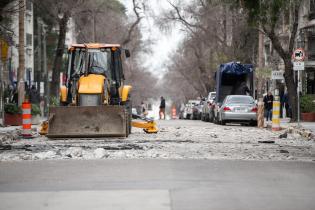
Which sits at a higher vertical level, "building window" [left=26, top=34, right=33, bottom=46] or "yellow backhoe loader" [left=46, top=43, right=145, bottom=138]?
"building window" [left=26, top=34, right=33, bottom=46]

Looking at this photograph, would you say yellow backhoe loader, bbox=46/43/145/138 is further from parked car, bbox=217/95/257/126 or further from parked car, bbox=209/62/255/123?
parked car, bbox=209/62/255/123

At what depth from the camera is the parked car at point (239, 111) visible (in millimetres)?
42691

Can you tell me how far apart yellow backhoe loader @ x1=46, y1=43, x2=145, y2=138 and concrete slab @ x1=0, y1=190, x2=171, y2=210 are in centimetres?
1393

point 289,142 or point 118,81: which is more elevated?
point 118,81

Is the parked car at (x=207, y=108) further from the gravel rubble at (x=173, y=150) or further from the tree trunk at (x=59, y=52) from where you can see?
the gravel rubble at (x=173, y=150)

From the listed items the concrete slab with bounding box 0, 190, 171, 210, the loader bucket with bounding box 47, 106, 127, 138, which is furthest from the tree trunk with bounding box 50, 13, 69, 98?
the concrete slab with bounding box 0, 190, 171, 210

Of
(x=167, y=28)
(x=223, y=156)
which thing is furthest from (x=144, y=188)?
(x=167, y=28)

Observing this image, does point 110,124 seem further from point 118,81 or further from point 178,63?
point 178,63

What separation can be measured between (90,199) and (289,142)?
14.8 m

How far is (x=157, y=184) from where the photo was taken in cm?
1295

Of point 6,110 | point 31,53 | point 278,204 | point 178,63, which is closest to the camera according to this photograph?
point 278,204

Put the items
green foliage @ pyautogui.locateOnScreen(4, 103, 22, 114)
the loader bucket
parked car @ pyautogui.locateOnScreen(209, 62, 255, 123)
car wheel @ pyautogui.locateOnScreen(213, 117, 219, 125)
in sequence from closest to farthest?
the loader bucket < green foliage @ pyautogui.locateOnScreen(4, 103, 22, 114) < car wheel @ pyautogui.locateOnScreen(213, 117, 219, 125) < parked car @ pyautogui.locateOnScreen(209, 62, 255, 123)

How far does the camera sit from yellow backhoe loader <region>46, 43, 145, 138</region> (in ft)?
85.7

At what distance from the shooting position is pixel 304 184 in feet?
43.8
